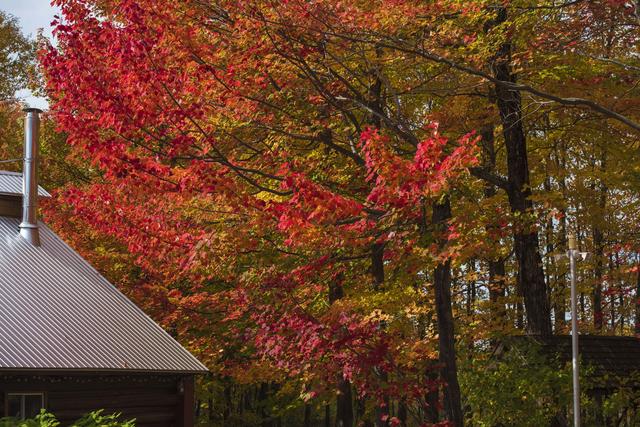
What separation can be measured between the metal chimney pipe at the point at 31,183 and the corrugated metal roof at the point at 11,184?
299mm

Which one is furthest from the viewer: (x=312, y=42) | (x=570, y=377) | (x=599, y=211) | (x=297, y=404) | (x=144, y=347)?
(x=297, y=404)

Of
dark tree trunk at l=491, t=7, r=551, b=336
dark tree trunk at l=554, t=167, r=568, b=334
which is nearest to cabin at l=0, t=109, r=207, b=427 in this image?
dark tree trunk at l=491, t=7, r=551, b=336

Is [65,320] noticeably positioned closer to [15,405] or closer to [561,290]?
[15,405]

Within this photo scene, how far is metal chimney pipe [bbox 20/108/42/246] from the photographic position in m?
16.8

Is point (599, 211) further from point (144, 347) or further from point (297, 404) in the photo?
point (144, 347)

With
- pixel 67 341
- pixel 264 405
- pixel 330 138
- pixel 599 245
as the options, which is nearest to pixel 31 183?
pixel 67 341

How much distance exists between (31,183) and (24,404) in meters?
4.78

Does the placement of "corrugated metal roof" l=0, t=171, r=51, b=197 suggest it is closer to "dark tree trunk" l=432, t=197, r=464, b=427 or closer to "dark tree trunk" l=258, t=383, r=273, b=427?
"dark tree trunk" l=432, t=197, r=464, b=427

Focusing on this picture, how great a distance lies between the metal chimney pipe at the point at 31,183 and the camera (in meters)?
16.8

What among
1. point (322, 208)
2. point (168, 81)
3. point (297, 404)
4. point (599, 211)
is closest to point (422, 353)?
point (322, 208)

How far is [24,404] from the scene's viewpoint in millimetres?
14031

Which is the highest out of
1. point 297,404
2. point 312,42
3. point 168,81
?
point 312,42

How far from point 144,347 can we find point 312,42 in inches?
251

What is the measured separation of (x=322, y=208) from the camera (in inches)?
549
